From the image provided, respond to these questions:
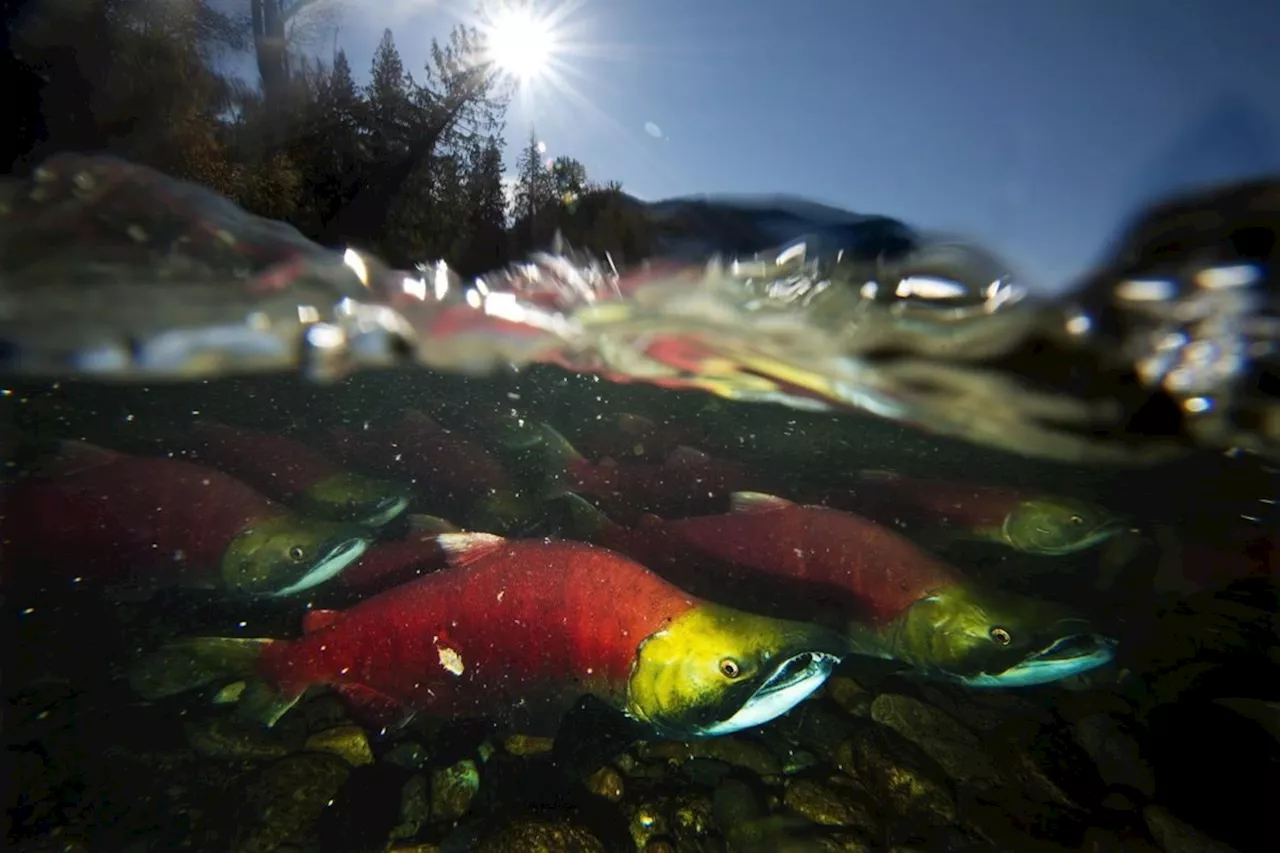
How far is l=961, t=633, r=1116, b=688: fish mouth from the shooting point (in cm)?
485

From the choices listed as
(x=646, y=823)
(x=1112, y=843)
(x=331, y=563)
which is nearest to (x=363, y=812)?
(x=331, y=563)

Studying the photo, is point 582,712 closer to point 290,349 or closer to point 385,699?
point 385,699

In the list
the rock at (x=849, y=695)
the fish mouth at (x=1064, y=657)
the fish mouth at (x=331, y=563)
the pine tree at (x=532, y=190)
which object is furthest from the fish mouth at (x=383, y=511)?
the fish mouth at (x=1064, y=657)

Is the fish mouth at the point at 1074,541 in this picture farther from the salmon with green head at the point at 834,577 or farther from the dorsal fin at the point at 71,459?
the dorsal fin at the point at 71,459

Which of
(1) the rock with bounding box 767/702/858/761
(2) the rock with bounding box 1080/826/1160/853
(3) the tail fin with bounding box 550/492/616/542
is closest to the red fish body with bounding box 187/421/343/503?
(3) the tail fin with bounding box 550/492/616/542

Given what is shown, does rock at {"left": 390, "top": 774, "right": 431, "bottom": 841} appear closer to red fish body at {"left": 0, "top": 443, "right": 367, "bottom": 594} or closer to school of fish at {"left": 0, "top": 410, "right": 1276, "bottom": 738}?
school of fish at {"left": 0, "top": 410, "right": 1276, "bottom": 738}

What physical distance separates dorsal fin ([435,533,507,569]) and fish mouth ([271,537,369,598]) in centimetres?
113

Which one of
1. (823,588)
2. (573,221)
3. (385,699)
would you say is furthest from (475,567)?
(823,588)

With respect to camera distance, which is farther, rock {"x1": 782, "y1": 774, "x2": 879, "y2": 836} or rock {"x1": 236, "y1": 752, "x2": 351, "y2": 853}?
rock {"x1": 782, "y1": 774, "x2": 879, "y2": 836}

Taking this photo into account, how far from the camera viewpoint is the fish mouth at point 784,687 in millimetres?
4254

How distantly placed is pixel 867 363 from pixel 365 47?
5.55m

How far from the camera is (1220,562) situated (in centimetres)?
1029

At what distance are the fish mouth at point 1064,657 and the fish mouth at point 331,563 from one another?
606 cm

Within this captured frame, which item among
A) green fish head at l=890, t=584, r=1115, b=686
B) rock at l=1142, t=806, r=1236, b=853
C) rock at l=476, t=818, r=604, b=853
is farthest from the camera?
rock at l=1142, t=806, r=1236, b=853
